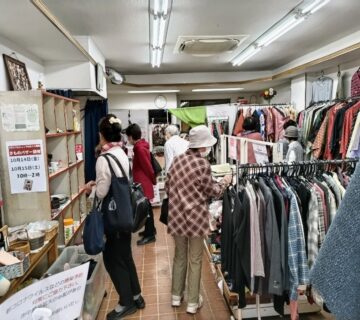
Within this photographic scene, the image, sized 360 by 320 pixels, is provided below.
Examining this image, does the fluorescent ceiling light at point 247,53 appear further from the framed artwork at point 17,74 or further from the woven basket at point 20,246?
the woven basket at point 20,246

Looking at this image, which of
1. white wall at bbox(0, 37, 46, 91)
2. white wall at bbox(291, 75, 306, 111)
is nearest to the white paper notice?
white wall at bbox(0, 37, 46, 91)

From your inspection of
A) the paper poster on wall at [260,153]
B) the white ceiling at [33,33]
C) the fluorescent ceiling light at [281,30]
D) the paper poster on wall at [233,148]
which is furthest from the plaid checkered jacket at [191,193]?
the fluorescent ceiling light at [281,30]

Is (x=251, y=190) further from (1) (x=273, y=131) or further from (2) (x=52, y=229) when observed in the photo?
(1) (x=273, y=131)

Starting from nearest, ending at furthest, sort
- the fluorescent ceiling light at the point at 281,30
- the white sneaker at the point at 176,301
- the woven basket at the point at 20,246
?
1. the woven basket at the point at 20,246
2. the white sneaker at the point at 176,301
3. the fluorescent ceiling light at the point at 281,30

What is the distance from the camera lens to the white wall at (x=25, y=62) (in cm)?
280

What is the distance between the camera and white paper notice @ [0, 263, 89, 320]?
1.02m

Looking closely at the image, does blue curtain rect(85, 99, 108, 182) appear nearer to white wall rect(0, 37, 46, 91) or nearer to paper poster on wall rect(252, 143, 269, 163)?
white wall rect(0, 37, 46, 91)

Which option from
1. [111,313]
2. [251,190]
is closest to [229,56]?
[251,190]

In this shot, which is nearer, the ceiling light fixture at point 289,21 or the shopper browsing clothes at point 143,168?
the ceiling light fixture at point 289,21

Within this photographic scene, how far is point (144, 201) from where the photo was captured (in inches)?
102

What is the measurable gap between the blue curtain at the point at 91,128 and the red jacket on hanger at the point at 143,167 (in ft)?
3.66

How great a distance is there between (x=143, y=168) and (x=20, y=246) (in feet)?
7.23

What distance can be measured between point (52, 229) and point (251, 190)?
165 centimetres

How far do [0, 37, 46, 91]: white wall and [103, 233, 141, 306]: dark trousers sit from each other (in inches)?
68.9
